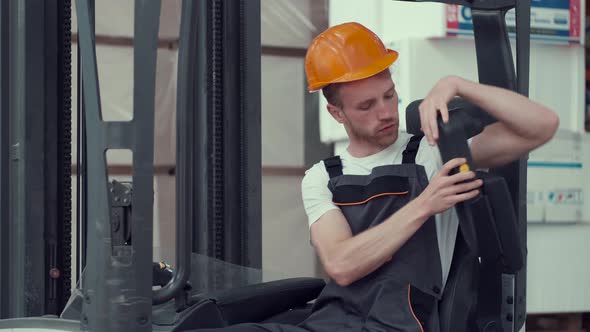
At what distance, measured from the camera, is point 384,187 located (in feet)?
6.45

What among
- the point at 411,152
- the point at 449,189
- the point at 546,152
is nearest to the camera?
the point at 449,189

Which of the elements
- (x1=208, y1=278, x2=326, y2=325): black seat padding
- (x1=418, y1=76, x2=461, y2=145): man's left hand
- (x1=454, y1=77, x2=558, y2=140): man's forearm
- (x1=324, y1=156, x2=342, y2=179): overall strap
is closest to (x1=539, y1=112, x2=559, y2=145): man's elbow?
(x1=454, y1=77, x2=558, y2=140): man's forearm

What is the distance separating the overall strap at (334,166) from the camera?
6.86ft

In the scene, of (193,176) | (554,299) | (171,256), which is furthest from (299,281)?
(554,299)

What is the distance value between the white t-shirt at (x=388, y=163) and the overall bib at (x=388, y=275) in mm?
29

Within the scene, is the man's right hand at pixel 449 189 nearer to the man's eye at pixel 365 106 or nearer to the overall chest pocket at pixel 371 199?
the overall chest pocket at pixel 371 199

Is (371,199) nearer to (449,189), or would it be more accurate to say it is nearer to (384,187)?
(384,187)

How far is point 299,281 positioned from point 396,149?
0.45 meters

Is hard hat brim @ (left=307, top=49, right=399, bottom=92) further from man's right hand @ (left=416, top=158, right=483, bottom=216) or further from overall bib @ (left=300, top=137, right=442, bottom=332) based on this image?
man's right hand @ (left=416, top=158, right=483, bottom=216)

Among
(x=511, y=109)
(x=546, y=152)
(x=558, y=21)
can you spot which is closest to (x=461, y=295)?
(x=511, y=109)

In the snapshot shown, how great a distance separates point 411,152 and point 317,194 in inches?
9.1

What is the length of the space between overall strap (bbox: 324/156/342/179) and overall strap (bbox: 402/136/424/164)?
0.51ft

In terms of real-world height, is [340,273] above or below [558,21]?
below

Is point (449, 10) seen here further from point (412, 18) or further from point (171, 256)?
point (171, 256)
